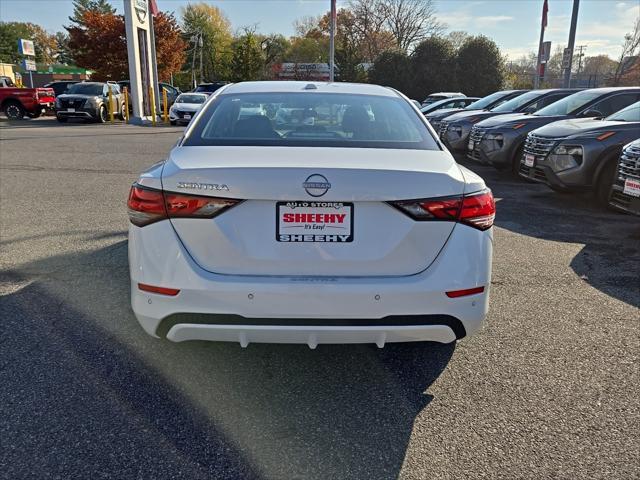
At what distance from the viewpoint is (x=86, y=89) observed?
76.9ft

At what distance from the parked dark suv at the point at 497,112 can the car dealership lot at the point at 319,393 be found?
771 centimetres

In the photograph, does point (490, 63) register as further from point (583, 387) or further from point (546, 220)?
point (583, 387)

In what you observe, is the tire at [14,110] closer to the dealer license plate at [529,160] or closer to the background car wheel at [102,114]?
the background car wheel at [102,114]

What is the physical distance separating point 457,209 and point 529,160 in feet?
21.0

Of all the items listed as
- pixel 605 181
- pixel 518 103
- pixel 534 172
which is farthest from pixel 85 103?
pixel 605 181

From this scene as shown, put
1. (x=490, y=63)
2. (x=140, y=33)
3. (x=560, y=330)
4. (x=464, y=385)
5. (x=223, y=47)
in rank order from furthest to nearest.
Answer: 1. (x=223, y=47)
2. (x=490, y=63)
3. (x=140, y=33)
4. (x=560, y=330)
5. (x=464, y=385)

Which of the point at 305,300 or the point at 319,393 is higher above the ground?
the point at 305,300

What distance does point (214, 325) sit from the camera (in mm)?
2424

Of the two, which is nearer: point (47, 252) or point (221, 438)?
point (221, 438)

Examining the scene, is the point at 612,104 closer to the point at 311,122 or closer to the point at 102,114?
the point at 311,122

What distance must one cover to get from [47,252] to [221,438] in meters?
3.46

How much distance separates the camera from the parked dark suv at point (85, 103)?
22.6 meters

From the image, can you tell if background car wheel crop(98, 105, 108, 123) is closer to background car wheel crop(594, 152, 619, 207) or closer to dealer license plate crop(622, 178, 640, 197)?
background car wheel crop(594, 152, 619, 207)

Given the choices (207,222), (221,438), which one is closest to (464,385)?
(221,438)
